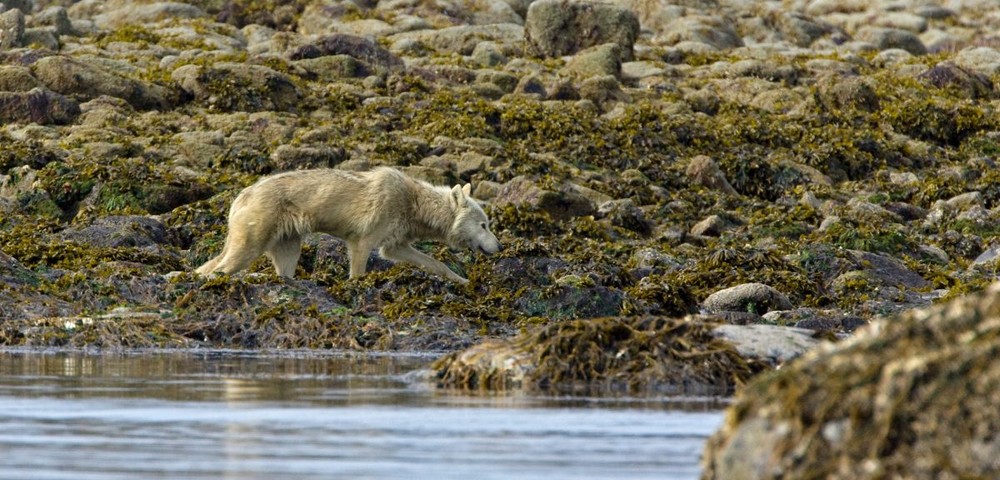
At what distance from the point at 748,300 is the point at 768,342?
5558 millimetres

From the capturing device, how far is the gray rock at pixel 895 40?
4309 centimetres

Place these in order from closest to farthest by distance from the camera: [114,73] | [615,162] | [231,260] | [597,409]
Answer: [597,409] < [231,260] < [615,162] < [114,73]

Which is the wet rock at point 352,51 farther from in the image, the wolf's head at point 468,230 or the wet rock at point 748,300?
the wet rock at point 748,300

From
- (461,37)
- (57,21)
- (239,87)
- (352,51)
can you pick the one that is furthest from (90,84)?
(461,37)

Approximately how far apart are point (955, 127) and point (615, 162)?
7.78m

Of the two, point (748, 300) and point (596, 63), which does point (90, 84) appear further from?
point (748, 300)

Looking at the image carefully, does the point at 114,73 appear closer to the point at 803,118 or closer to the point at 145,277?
the point at 803,118

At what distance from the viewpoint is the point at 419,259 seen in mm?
17328

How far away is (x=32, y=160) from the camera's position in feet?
75.9

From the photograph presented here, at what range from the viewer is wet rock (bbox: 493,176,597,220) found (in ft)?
74.1

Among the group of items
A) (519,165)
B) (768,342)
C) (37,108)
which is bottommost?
(768,342)

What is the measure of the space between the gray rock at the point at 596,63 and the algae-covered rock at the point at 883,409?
28.2 m

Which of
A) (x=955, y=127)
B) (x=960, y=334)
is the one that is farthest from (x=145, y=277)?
(x=955, y=127)

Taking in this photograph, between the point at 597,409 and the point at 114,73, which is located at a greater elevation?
the point at 114,73
